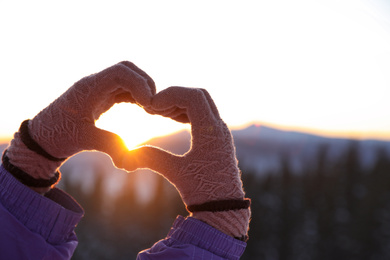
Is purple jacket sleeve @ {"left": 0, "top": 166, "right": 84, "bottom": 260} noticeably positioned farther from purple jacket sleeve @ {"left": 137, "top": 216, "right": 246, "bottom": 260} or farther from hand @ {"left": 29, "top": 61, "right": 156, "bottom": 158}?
purple jacket sleeve @ {"left": 137, "top": 216, "right": 246, "bottom": 260}

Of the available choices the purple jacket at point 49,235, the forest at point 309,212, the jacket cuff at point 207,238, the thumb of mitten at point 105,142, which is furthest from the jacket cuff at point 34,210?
the forest at point 309,212

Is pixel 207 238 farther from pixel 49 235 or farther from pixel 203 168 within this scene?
pixel 49 235

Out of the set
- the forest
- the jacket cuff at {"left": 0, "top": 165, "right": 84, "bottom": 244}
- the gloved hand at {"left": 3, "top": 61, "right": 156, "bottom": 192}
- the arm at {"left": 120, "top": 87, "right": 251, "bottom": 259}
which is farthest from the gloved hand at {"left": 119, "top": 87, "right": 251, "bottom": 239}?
the forest

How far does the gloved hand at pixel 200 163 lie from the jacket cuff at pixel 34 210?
16.6 inches

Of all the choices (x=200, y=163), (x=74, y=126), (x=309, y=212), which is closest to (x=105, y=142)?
(x=74, y=126)

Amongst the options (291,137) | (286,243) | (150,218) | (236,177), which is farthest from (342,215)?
(291,137)

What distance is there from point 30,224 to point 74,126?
19.2 inches

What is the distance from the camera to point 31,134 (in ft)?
6.07

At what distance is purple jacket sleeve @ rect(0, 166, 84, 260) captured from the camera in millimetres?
1700

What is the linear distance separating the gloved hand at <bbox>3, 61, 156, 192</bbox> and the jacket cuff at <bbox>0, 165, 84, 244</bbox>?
0.08 m

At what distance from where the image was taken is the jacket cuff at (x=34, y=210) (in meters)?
1.75

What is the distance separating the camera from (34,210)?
1763mm

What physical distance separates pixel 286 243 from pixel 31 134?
45.4 meters

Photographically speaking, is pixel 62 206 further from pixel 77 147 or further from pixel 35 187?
pixel 77 147
